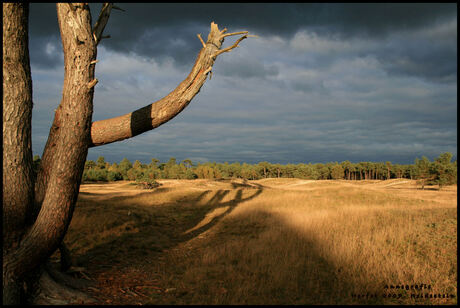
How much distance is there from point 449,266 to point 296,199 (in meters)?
13.7

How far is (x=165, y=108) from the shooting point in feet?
16.9

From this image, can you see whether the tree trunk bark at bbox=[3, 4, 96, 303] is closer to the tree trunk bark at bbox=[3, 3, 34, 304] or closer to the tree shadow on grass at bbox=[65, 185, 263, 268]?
the tree trunk bark at bbox=[3, 3, 34, 304]

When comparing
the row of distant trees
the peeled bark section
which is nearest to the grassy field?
the peeled bark section

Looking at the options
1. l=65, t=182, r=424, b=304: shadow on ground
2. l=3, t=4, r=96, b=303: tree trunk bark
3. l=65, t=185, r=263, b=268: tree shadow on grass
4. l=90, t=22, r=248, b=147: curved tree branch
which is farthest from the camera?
l=65, t=185, r=263, b=268: tree shadow on grass

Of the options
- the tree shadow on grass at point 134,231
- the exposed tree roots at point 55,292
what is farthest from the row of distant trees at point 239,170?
the exposed tree roots at point 55,292

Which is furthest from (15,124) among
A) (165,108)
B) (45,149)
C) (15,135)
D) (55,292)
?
(55,292)

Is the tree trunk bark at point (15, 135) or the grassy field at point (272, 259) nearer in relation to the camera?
the tree trunk bark at point (15, 135)

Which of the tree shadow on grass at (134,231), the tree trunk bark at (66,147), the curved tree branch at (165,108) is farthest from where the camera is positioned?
the tree shadow on grass at (134,231)

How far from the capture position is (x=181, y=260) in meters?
7.93

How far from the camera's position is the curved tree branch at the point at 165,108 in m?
5.13

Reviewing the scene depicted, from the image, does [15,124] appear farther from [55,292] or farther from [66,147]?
[55,292]

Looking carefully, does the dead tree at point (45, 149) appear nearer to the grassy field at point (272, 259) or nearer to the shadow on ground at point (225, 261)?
the grassy field at point (272, 259)

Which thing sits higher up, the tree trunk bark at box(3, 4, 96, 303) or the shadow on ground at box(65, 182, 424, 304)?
the tree trunk bark at box(3, 4, 96, 303)

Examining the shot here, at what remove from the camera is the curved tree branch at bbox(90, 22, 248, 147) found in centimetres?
513
